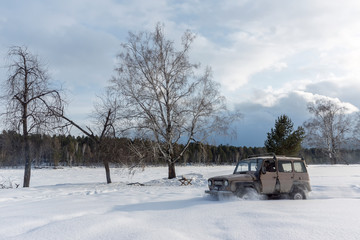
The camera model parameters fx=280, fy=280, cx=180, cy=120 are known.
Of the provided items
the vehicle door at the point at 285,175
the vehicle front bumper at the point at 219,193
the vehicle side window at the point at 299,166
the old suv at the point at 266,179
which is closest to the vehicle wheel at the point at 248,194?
the old suv at the point at 266,179

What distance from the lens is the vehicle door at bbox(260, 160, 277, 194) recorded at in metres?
10.4

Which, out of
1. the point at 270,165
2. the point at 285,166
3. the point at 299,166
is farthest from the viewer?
the point at 299,166

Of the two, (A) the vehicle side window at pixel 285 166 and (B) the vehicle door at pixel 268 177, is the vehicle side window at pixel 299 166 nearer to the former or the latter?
(A) the vehicle side window at pixel 285 166

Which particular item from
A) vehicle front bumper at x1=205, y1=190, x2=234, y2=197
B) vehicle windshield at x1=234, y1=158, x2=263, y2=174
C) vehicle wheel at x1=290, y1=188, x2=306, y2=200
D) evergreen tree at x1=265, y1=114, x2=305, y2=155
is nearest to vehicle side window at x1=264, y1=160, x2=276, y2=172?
vehicle windshield at x1=234, y1=158, x2=263, y2=174

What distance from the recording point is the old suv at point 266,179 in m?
9.92

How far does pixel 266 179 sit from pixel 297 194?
167cm

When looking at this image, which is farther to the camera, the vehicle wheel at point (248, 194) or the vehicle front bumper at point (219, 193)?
the vehicle wheel at point (248, 194)

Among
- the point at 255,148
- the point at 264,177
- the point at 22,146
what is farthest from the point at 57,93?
the point at 255,148

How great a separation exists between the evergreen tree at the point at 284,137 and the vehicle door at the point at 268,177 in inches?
969

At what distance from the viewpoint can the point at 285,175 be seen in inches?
433

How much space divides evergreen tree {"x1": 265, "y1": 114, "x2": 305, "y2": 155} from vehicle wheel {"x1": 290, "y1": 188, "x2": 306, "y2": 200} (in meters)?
23.7

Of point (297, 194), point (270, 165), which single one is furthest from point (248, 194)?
point (297, 194)

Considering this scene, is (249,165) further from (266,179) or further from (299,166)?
(299,166)

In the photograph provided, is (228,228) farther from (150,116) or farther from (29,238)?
(150,116)
